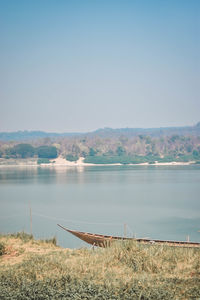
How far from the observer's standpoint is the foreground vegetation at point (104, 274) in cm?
579

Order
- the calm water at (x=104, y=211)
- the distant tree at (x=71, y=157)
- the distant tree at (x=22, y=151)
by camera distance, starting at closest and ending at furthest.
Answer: the calm water at (x=104, y=211) → the distant tree at (x=71, y=157) → the distant tree at (x=22, y=151)

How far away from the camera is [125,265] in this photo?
7.46m

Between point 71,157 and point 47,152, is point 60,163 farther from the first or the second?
point 47,152

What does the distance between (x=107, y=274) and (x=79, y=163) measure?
113 metres

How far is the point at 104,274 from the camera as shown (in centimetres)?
671

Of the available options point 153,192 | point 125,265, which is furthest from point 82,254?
point 153,192

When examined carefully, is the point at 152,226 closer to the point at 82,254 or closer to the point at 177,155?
the point at 82,254

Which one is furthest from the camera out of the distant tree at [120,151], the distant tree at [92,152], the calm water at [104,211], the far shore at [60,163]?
the distant tree at [120,151]

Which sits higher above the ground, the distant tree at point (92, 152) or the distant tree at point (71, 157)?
the distant tree at point (92, 152)

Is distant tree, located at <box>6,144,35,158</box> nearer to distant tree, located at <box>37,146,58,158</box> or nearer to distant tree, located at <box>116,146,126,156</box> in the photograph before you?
distant tree, located at <box>37,146,58,158</box>

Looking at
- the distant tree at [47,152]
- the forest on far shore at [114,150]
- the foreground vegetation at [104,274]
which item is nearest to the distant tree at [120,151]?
the forest on far shore at [114,150]

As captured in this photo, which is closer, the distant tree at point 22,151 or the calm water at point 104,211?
the calm water at point 104,211

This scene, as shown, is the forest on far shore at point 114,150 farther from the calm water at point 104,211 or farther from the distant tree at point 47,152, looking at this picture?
the calm water at point 104,211

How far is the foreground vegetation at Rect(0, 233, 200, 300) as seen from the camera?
228 inches
